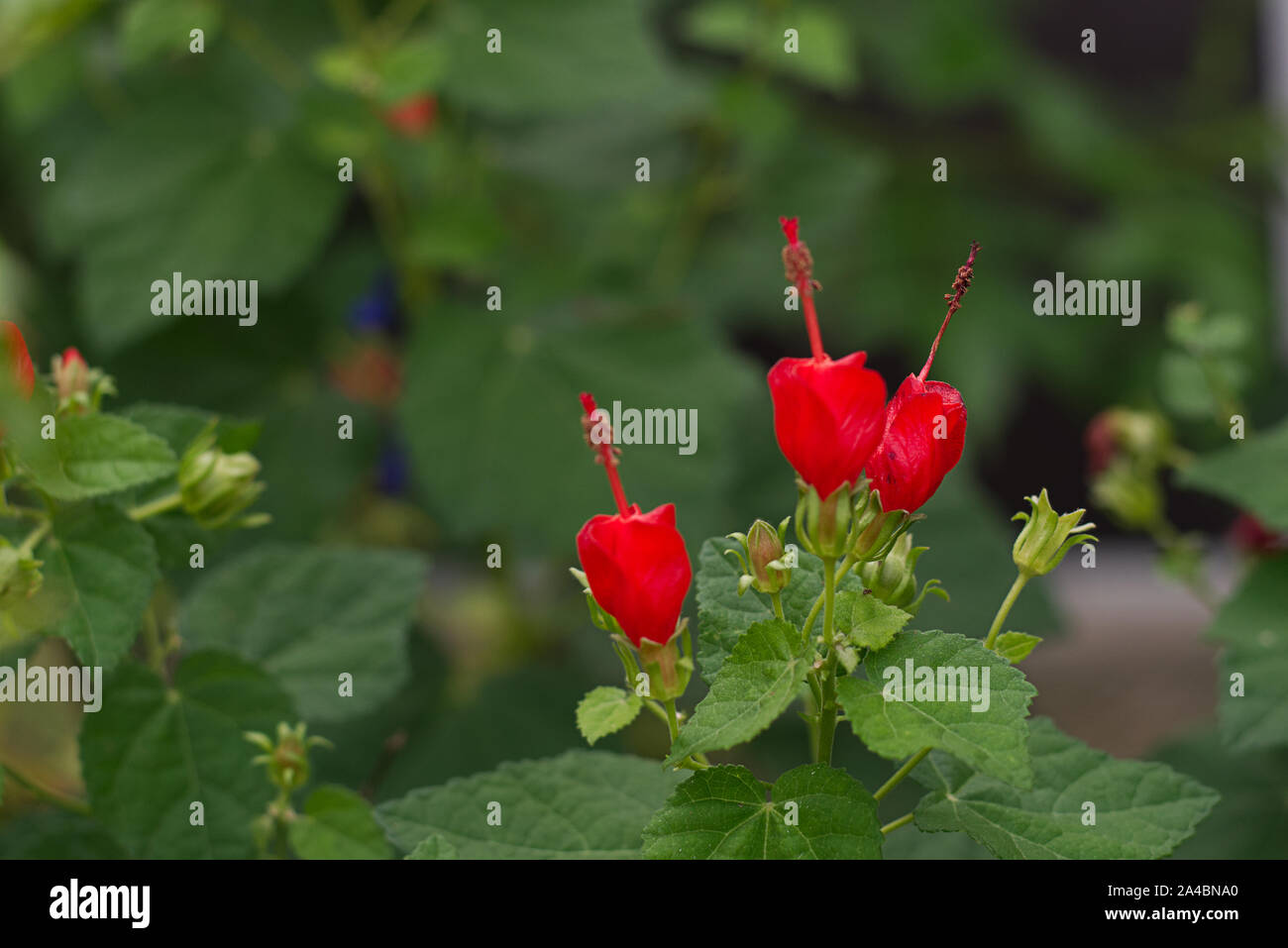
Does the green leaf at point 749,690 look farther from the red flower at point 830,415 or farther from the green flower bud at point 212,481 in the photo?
the green flower bud at point 212,481

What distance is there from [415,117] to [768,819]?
76 centimetres

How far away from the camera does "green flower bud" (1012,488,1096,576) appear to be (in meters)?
0.43

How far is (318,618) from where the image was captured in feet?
2.14

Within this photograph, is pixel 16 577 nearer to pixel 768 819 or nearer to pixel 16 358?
pixel 16 358

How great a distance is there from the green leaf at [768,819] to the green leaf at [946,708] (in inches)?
1.6

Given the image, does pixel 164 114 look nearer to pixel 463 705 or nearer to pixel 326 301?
pixel 326 301

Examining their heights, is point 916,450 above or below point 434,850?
above

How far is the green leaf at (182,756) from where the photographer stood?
538 millimetres

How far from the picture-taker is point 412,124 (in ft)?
3.34

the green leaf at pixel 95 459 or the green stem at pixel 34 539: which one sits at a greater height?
the green leaf at pixel 95 459

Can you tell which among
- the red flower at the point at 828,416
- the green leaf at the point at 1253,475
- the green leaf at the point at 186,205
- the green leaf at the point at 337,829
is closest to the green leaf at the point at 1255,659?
the green leaf at the point at 1253,475

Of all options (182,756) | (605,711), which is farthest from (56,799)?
(605,711)
